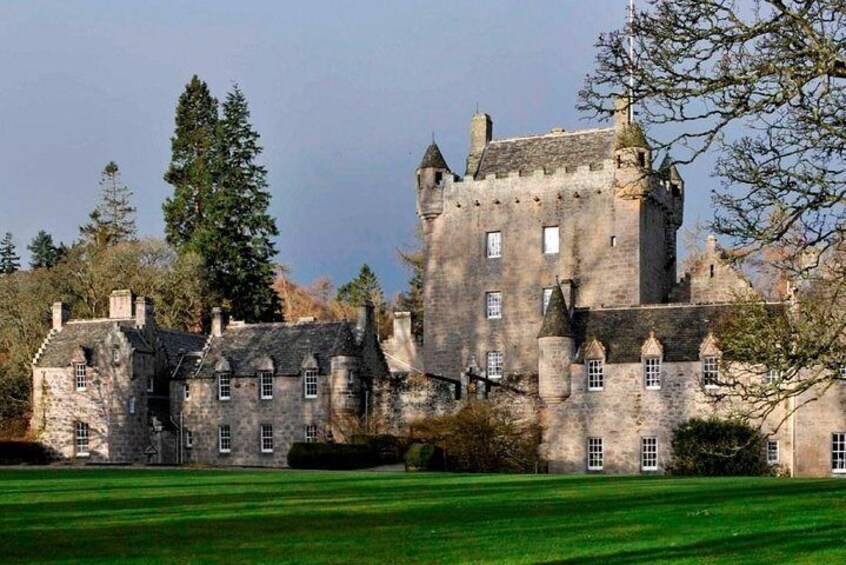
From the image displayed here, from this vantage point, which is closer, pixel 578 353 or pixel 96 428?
pixel 578 353

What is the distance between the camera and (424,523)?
1747cm

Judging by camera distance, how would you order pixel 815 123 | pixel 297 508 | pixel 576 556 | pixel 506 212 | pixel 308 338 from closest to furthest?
1. pixel 576 556
2. pixel 815 123
3. pixel 297 508
4. pixel 308 338
5. pixel 506 212

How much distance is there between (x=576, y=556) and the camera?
1365 centimetres

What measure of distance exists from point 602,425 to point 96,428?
23.5 metres

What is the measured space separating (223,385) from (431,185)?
14.0 metres

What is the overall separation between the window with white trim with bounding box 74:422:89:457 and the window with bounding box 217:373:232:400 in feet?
21.7

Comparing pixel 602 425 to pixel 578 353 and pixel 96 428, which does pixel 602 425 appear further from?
pixel 96 428

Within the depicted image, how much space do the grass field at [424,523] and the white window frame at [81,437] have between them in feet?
89.7

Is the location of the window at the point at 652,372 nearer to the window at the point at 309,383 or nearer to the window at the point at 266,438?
the window at the point at 309,383

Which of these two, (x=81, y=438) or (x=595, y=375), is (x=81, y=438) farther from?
(x=595, y=375)

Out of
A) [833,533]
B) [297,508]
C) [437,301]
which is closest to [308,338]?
[437,301]

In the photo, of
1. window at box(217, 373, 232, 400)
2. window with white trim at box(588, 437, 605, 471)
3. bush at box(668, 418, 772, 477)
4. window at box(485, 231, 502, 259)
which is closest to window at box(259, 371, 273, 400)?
window at box(217, 373, 232, 400)

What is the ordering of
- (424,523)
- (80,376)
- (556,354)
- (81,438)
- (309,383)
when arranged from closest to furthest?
(424,523)
(556,354)
(309,383)
(81,438)
(80,376)

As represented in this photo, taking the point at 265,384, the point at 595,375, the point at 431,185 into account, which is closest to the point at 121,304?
the point at 265,384
